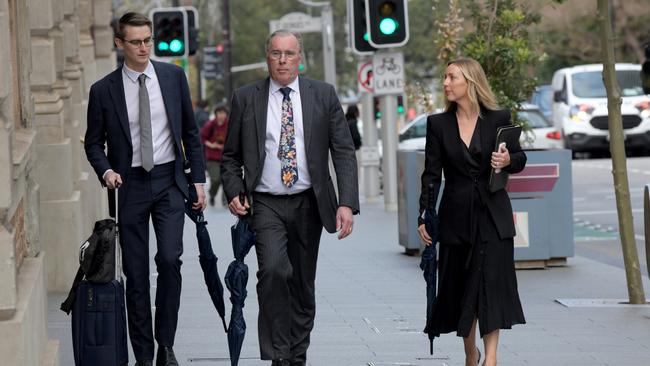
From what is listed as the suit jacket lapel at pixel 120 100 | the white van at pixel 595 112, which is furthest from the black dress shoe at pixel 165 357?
the white van at pixel 595 112

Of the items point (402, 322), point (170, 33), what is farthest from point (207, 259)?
point (170, 33)

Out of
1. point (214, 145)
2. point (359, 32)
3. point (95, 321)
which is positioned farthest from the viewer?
point (214, 145)

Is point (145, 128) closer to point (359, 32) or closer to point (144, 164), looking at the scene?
point (144, 164)

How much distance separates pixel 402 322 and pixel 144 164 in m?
3.37

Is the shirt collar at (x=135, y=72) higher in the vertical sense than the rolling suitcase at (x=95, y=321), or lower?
higher

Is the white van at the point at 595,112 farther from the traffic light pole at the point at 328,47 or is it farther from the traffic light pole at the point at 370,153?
the traffic light pole at the point at 370,153

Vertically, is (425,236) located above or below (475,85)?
below

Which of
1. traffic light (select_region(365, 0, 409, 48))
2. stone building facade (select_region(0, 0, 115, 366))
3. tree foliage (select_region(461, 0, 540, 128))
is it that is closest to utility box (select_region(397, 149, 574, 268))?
tree foliage (select_region(461, 0, 540, 128))

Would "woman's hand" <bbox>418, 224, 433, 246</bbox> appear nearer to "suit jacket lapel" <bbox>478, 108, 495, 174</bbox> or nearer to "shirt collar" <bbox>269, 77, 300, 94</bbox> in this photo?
"suit jacket lapel" <bbox>478, 108, 495, 174</bbox>

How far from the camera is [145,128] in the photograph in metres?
8.68

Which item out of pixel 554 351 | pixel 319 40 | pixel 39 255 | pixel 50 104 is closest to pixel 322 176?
pixel 39 255

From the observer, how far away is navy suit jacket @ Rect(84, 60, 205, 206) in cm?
870

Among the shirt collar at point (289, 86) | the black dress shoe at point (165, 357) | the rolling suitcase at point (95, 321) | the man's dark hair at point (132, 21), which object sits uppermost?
the man's dark hair at point (132, 21)

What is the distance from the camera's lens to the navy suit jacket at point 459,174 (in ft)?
27.4
